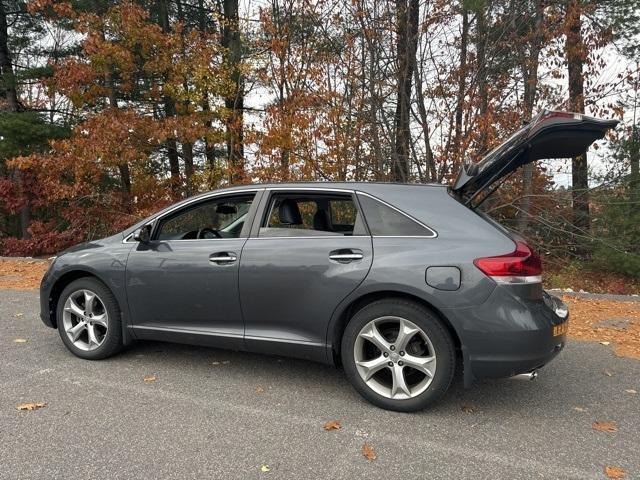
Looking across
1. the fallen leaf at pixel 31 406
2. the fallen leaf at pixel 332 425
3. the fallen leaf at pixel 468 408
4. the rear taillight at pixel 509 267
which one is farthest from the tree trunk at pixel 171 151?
the rear taillight at pixel 509 267

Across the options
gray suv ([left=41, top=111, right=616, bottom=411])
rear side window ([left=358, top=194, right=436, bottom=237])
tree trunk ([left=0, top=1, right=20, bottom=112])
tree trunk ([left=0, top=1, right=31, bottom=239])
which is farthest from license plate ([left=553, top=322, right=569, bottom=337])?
tree trunk ([left=0, top=1, right=20, bottom=112])

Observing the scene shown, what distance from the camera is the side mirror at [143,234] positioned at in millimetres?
4188

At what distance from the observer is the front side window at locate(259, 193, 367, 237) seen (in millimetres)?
3709

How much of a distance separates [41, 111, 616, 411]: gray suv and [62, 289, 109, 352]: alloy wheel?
1cm

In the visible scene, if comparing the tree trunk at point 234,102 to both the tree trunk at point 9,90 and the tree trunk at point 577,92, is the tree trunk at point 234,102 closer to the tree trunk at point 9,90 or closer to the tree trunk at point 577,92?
the tree trunk at point 9,90

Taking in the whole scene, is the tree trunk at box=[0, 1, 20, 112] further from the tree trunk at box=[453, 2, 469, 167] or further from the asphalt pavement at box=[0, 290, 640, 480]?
the asphalt pavement at box=[0, 290, 640, 480]

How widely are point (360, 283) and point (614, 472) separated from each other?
1.79 m

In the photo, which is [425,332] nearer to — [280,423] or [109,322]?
[280,423]

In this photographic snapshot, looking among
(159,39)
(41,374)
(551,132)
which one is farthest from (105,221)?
(551,132)

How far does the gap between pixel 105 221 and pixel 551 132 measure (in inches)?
506

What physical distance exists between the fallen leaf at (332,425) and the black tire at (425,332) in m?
0.32

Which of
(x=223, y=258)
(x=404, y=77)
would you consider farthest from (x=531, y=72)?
(x=223, y=258)

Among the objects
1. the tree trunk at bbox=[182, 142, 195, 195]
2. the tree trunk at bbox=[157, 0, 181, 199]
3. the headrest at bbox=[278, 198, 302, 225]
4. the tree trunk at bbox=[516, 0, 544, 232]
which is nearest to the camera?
the headrest at bbox=[278, 198, 302, 225]

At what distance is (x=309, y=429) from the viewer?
3107mm
